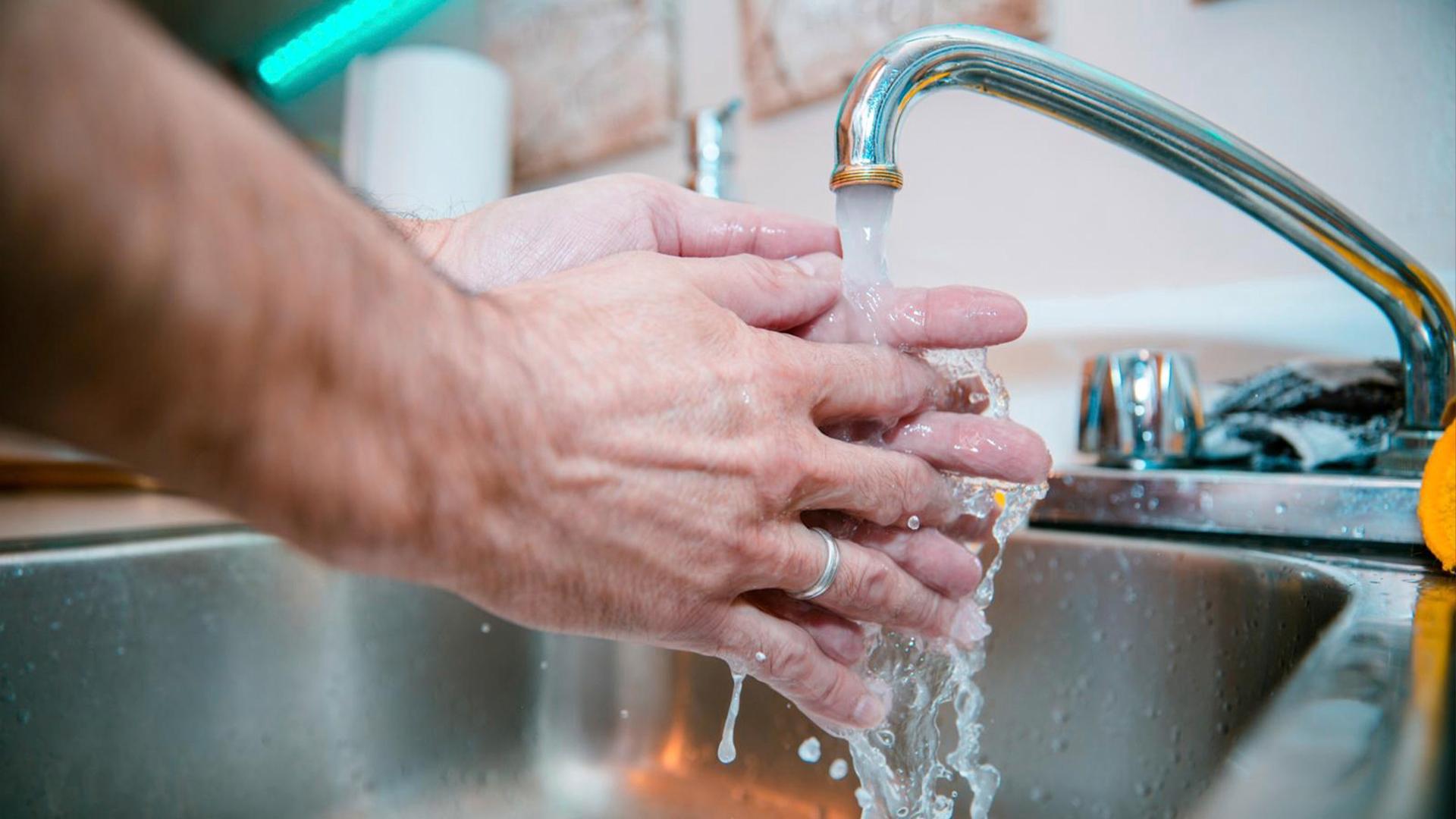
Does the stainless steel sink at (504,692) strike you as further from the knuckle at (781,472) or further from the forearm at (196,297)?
the forearm at (196,297)

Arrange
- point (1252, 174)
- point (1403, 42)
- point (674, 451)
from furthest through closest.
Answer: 1. point (1403, 42)
2. point (1252, 174)
3. point (674, 451)

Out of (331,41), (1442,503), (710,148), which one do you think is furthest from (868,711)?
(331,41)

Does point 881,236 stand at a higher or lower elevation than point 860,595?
higher

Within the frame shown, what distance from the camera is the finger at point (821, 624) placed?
0.42 metres

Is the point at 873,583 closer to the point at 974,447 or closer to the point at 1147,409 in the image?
the point at 974,447

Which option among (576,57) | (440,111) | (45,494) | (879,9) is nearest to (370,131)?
(440,111)

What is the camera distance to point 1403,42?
616 millimetres

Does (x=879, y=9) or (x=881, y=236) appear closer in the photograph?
(x=881, y=236)

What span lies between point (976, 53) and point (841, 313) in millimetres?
130

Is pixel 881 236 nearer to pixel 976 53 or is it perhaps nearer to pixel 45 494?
pixel 976 53

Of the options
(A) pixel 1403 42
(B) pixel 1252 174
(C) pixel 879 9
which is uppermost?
(C) pixel 879 9

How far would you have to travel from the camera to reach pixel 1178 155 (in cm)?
43

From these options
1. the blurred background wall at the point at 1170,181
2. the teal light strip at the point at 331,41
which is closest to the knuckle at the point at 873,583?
the blurred background wall at the point at 1170,181

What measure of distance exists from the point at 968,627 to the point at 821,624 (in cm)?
9
